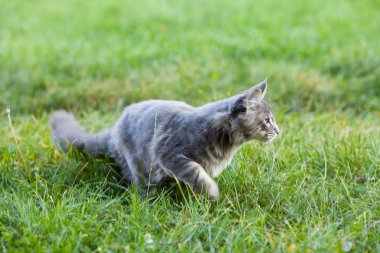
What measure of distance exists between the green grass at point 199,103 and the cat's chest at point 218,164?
0.40ft

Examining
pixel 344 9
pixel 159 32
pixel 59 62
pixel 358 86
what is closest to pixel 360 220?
pixel 358 86

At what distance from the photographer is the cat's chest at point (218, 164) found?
134 inches

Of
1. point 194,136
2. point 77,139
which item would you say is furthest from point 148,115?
point 77,139

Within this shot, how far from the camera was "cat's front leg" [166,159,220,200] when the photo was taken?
3.24 m

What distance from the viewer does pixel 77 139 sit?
13.6 feet

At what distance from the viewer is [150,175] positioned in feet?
11.5

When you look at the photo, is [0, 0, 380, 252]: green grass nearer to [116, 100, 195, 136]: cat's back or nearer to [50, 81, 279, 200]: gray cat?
[50, 81, 279, 200]: gray cat

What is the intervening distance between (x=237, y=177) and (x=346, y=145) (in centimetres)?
99

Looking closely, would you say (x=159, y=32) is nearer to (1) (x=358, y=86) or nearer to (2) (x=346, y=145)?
(1) (x=358, y=86)

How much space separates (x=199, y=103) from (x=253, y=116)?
1.99 meters

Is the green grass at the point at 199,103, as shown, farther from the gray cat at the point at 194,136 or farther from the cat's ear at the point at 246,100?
the cat's ear at the point at 246,100

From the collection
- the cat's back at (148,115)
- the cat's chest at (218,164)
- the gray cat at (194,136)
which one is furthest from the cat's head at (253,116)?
the cat's back at (148,115)

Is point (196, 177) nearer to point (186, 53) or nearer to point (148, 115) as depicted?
point (148, 115)

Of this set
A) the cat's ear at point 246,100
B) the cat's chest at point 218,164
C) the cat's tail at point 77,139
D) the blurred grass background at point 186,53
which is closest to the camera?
the cat's ear at point 246,100
